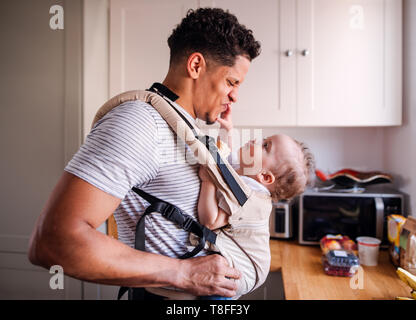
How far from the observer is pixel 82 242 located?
48cm

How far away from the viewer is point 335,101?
5.43 ft

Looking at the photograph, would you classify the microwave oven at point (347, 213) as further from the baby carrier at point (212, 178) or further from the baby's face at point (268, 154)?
the baby carrier at point (212, 178)

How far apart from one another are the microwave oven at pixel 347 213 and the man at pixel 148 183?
3.54 feet

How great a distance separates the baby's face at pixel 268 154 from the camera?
3.42ft

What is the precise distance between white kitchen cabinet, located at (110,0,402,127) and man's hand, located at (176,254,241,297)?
3.78 ft

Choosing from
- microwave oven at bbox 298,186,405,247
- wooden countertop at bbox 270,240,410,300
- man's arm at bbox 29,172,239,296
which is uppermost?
man's arm at bbox 29,172,239,296

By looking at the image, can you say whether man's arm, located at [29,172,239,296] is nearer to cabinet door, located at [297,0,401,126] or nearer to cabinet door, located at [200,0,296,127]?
cabinet door, located at [200,0,296,127]

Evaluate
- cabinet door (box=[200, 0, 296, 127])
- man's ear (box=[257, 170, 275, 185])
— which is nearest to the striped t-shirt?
man's ear (box=[257, 170, 275, 185])

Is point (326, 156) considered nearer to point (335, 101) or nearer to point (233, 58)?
point (335, 101)

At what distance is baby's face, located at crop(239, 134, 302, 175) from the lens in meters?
1.04

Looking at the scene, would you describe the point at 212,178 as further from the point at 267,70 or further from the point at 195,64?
the point at 267,70

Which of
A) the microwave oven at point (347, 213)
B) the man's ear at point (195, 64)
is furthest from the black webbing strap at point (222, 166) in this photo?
the microwave oven at point (347, 213)

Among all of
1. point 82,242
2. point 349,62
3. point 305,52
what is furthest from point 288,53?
point 82,242

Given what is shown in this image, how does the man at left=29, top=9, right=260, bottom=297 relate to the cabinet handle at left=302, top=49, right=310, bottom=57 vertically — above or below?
below
